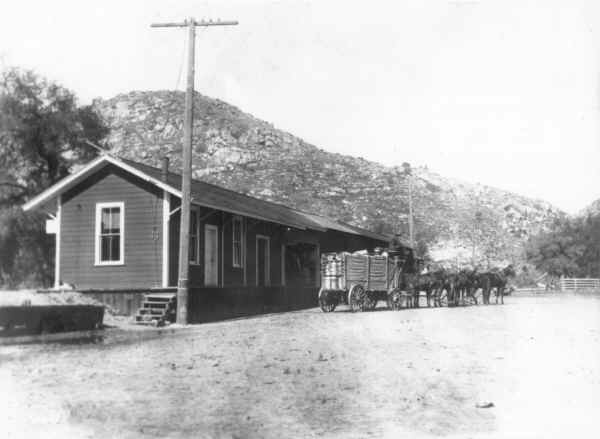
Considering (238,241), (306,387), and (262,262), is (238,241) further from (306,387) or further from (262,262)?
(306,387)

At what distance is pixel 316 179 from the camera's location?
71062mm

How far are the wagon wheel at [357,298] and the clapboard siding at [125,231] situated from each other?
247 inches

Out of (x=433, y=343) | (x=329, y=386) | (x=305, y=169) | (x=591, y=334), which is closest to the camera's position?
(x=329, y=386)

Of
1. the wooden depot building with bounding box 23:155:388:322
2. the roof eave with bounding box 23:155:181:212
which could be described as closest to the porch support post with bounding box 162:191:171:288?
the wooden depot building with bounding box 23:155:388:322

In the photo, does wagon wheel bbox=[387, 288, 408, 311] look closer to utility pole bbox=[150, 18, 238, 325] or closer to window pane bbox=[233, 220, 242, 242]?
window pane bbox=[233, 220, 242, 242]

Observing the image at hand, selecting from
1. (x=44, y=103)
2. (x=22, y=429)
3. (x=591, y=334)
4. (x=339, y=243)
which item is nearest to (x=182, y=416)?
(x=22, y=429)

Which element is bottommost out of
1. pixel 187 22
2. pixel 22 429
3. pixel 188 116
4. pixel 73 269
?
pixel 22 429

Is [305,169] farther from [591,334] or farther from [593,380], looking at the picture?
[593,380]

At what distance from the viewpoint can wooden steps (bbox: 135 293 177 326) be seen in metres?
17.6

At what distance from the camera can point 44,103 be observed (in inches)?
1470

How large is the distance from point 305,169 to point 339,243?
39411mm

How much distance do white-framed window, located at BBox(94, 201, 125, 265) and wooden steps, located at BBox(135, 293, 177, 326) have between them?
7.02 ft

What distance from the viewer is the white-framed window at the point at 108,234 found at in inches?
779

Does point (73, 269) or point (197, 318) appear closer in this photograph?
point (197, 318)
